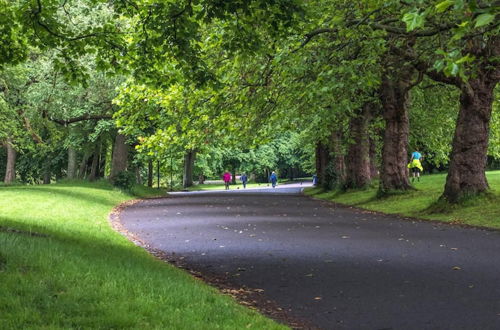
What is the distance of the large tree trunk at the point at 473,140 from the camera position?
56.4 ft

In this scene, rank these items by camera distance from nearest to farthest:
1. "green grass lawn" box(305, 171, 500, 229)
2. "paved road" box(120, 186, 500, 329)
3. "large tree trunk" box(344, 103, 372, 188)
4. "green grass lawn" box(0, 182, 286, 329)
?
"green grass lawn" box(0, 182, 286, 329) < "paved road" box(120, 186, 500, 329) < "green grass lawn" box(305, 171, 500, 229) < "large tree trunk" box(344, 103, 372, 188)

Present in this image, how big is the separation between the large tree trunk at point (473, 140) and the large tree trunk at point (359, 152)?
424 inches

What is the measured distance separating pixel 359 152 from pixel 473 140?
1193 centimetres

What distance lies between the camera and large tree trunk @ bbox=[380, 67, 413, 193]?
930 inches

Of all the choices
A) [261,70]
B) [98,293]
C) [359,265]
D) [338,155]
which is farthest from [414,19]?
[338,155]

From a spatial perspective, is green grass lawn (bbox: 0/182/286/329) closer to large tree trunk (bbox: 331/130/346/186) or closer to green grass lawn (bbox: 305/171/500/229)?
green grass lawn (bbox: 305/171/500/229)

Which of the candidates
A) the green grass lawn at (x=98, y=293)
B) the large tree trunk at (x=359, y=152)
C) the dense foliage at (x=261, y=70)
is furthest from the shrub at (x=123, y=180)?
the green grass lawn at (x=98, y=293)

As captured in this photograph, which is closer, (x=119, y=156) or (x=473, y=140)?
(x=473, y=140)

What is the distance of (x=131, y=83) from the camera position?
1521 centimetres

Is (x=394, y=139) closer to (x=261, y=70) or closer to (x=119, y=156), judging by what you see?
(x=261, y=70)

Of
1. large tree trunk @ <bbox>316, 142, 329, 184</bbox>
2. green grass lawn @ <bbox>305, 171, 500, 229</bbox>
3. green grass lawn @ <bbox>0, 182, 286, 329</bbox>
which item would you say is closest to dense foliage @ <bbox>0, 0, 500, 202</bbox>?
green grass lawn @ <bbox>305, 171, 500, 229</bbox>

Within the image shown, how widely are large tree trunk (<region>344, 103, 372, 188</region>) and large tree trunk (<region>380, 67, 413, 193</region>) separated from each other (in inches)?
159

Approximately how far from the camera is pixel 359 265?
29.6ft

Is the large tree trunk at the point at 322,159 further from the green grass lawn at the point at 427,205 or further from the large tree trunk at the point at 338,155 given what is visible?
the green grass lawn at the point at 427,205
